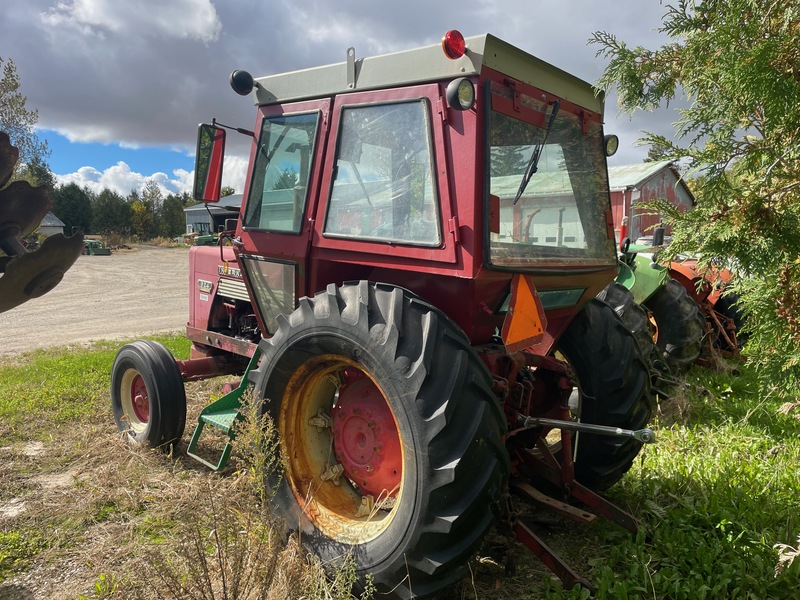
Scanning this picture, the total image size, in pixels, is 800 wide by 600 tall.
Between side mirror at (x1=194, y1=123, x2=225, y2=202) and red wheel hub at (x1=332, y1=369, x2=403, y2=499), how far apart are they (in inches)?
57.3

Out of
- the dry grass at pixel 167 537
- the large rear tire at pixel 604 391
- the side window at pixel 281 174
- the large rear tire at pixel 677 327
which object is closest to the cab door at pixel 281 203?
the side window at pixel 281 174

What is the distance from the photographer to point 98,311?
13.6 meters

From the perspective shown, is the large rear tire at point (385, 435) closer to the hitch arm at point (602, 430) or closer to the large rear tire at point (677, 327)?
the hitch arm at point (602, 430)

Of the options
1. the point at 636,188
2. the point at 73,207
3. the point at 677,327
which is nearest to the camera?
the point at 677,327

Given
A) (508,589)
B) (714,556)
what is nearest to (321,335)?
(508,589)

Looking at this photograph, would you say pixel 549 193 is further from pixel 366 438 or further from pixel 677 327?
pixel 677 327

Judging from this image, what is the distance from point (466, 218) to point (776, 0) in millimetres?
1461

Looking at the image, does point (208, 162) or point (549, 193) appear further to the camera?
point (208, 162)

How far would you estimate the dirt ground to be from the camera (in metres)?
10.2

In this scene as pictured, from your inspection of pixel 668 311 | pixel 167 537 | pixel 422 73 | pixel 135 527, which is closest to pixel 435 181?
pixel 422 73

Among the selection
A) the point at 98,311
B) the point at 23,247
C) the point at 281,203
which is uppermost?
the point at 281,203

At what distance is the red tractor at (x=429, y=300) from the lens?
2.13 m

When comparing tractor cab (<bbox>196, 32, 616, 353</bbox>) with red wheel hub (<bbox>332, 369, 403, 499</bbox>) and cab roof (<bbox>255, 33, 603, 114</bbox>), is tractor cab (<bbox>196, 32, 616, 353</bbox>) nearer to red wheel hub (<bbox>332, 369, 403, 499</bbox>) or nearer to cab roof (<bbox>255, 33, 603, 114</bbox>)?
cab roof (<bbox>255, 33, 603, 114</bbox>)

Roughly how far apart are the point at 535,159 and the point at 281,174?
4.67ft
